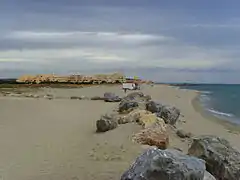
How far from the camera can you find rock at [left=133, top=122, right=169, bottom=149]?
29.4 ft

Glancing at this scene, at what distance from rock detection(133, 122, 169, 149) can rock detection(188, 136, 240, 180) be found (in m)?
2.81

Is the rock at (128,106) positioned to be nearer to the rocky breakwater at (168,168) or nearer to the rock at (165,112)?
the rock at (165,112)

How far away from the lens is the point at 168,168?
4.64 m

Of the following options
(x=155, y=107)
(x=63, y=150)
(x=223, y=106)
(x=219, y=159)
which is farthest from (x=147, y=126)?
(x=223, y=106)

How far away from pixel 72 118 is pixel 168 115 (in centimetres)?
398

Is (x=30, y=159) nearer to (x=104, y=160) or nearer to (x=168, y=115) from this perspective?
(x=104, y=160)

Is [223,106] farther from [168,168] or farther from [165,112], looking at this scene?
[168,168]

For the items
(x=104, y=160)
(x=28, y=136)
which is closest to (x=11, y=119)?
(x=28, y=136)

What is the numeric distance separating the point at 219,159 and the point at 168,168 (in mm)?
1592

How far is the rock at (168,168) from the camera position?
4.61 meters

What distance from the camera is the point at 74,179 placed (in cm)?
632

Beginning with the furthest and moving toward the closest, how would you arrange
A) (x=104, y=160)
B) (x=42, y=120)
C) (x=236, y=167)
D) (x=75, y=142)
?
(x=42, y=120) → (x=75, y=142) → (x=104, y=160) → (x=236, y=167)

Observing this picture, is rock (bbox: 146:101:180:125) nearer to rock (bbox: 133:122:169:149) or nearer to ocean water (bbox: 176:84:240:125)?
rock (bbox: 133:122:169:149)

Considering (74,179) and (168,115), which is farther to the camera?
(168,115)
